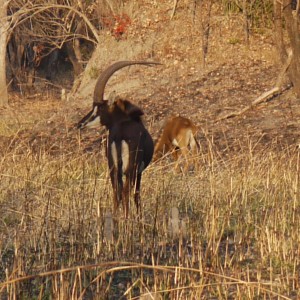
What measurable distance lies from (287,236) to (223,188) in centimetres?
202

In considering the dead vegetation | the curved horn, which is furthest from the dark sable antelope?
the dead vegetation

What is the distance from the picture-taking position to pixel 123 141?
9.53 metres

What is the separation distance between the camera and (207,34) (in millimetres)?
24844

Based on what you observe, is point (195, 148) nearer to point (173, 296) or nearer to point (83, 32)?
point (173, 296)

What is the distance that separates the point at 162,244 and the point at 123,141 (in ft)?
8.86

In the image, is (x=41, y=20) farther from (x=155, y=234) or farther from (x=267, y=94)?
(x=155, y=234)

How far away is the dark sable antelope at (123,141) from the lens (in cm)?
942

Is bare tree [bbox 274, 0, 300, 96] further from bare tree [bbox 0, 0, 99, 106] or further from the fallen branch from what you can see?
bare tree [bbox 0, 0, 99, 106]

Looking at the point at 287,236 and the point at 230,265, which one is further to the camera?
the point at 287,236

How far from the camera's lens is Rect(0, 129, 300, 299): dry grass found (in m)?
5.80

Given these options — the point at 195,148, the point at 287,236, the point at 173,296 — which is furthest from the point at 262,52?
the point at 173,296

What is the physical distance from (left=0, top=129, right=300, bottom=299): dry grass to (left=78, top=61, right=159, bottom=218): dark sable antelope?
0.83ft

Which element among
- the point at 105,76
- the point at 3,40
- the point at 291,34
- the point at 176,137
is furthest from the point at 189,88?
the point at 105,76

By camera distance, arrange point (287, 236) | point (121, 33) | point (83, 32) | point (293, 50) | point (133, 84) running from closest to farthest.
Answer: point (287, 236) → point (293, 50) → point (133, 84) → point (121, 33) → point (83, 32)
